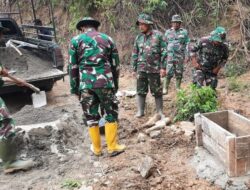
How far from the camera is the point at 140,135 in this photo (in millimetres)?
5242

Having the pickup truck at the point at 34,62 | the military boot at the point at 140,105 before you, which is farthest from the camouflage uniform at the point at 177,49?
the pickup truck at the point at 34,62

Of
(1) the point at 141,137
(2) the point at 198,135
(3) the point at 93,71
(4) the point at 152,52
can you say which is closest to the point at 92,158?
(1) the point at 141,137

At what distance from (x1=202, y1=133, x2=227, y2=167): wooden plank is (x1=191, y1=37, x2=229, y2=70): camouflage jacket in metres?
1.76

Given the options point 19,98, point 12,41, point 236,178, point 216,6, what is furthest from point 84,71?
point 216,6

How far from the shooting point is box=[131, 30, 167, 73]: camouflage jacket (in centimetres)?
578

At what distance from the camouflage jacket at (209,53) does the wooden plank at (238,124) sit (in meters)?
1.43

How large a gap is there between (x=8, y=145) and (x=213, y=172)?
92.9 inches

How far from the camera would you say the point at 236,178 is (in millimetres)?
3668

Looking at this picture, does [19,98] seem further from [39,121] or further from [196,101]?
[196,101]

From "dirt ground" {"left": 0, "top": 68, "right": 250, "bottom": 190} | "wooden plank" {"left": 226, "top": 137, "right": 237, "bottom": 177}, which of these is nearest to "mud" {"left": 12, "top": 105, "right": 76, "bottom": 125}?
"dirt ground" {"left": 0, "top": 68, "right": 250, "bottom": 190}

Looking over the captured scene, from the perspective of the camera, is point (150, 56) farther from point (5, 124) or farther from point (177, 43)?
point (5, 124)

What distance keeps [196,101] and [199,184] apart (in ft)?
5.90

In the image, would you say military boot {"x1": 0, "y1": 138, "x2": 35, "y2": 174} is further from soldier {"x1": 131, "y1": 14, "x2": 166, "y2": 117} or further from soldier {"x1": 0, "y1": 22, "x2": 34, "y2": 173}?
soldier {"x1": 131, "y1": 14, "x2": 166, "y2": 117}

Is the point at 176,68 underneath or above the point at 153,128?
above
